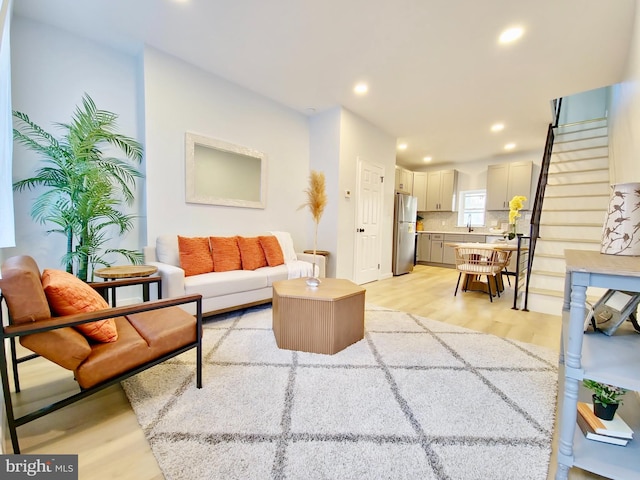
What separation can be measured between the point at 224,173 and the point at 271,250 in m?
1.20

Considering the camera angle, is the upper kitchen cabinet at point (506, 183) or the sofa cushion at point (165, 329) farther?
the upper kitchen cabinet at point (506, 183)

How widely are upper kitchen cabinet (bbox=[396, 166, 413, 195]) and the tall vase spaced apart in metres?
4.44

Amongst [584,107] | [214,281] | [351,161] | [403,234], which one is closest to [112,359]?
[214,281]

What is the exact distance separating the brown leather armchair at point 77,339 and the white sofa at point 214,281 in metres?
0.85

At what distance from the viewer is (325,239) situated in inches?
170

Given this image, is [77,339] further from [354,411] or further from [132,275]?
[354,411]

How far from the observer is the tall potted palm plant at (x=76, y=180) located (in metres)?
2.40

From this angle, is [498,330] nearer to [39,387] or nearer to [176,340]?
[176,340]

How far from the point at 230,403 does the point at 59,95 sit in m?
3.32

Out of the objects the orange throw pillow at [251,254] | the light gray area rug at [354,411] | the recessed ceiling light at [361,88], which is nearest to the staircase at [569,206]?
the light gray area rug at [354,411]

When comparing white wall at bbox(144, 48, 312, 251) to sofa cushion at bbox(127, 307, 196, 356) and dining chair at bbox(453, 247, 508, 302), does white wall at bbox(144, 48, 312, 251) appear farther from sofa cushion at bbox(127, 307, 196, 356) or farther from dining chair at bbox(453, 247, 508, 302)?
dining chair at bbox(453, 247, 508, 302)

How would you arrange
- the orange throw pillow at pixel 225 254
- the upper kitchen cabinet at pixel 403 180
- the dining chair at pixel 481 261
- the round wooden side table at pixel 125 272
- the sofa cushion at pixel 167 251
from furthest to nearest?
the upper kitchen cabinet at pixel 403 180 < the dining chair at pixel 481 261 < the orange throw pillow at pixel 225 254 < the sofa cushion at pixel 167 251 < the round wooden side table at pixel 125 272

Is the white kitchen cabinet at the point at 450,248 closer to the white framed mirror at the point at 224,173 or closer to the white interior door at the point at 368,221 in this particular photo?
the white interior door at the point at 368,221

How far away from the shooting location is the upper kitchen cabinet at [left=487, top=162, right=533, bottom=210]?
606 cm
